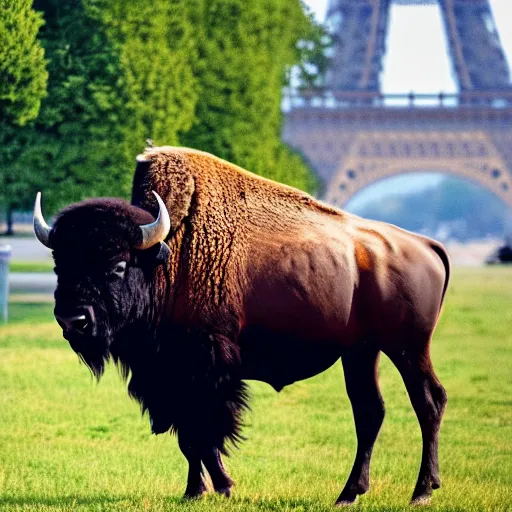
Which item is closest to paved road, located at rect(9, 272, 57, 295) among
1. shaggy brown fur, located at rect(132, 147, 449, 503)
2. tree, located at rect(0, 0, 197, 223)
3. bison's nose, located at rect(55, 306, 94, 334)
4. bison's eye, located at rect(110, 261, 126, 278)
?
tree, located at rect(0, 0, 197, 223)

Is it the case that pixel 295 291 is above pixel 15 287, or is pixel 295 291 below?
above

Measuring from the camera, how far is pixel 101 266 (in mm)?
7508

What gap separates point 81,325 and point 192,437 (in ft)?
3.52

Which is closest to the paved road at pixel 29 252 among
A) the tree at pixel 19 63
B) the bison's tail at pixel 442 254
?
the tree at pixel 19 63

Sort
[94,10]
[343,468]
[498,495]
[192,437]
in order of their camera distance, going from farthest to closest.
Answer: [94,10]
[343,468]
[498,495]
[192,437]

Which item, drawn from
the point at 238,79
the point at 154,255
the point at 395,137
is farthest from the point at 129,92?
the point at 395,137

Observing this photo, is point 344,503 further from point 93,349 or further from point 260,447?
point 260,447

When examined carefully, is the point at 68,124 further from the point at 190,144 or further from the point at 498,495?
the point at 498,495

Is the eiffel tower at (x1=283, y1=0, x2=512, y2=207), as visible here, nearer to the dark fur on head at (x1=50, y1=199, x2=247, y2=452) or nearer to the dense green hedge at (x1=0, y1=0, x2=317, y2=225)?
the dense green hedge at (x1=0, y1=0, x2=317, y2=225)

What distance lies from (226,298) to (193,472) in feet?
3.44

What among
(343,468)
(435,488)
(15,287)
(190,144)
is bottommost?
(15,287)

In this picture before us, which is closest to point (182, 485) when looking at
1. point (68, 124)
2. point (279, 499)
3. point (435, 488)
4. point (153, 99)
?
point (279, 499)

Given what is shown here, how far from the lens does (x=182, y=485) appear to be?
8953mm

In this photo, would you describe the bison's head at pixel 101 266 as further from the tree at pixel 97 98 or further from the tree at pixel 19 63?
the tree at pixel 97 98
